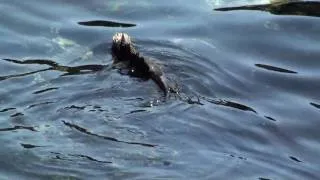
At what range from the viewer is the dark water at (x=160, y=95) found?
7090 millimetres

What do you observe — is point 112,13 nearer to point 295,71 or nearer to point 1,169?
point 295,71

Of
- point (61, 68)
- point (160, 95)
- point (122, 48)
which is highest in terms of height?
point (122, 48)

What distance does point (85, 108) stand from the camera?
7879 mm

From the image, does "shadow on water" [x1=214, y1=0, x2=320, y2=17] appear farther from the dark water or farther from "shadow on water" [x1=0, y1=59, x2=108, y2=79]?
"shadow on water" [x1=0, y1=59, x2=108, y2=79]

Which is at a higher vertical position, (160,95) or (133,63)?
(133,63)

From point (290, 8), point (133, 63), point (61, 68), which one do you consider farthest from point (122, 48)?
point (290, 8)

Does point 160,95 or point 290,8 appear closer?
point 160,95

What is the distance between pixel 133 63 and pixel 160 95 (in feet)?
3.79

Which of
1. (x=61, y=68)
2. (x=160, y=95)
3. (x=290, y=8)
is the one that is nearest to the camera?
(x=160, y=95)

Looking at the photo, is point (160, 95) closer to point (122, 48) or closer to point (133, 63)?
point (133, 63)

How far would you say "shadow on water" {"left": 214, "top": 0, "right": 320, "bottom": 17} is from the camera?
36.4 ft

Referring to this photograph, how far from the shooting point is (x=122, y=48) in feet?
30.6

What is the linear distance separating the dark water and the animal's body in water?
0.12 m

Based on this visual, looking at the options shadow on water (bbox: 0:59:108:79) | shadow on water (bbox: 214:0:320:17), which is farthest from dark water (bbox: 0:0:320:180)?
shadow on water (bbox: 214:0:320:17)
